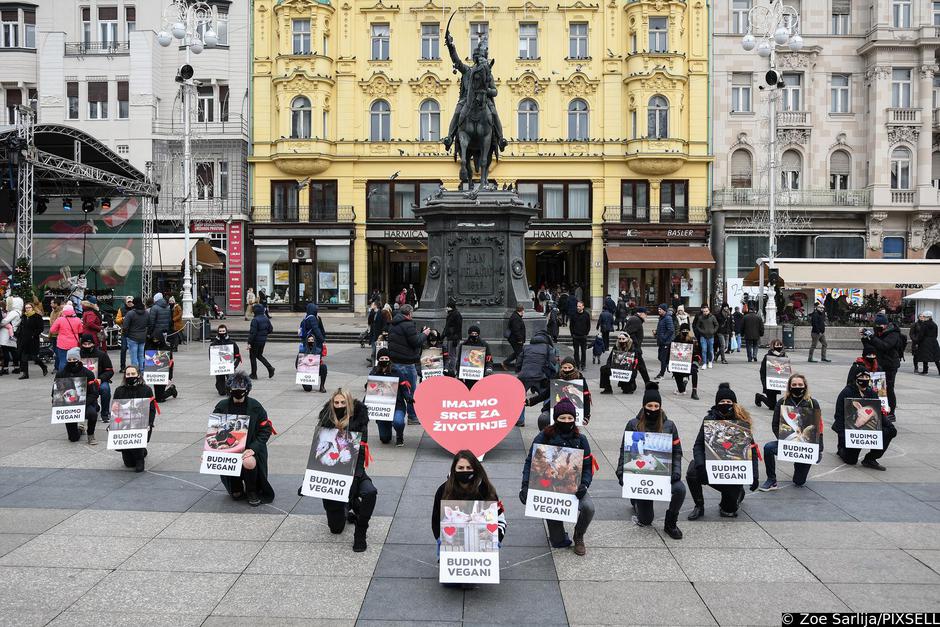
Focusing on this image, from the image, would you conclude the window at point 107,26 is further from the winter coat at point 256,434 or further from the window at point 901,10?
the window at point 901,10

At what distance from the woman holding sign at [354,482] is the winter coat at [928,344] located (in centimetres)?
1777

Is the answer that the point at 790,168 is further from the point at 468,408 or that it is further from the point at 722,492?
the point at 468,408

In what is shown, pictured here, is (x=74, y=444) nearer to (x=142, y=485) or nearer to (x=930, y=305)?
(x=142, y=485)

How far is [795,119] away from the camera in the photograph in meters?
39.9

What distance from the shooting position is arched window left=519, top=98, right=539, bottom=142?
40.6 metres

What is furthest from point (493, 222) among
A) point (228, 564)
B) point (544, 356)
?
point (228, 564)

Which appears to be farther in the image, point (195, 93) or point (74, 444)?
point (195, 93)

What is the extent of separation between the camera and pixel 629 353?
48.9ft

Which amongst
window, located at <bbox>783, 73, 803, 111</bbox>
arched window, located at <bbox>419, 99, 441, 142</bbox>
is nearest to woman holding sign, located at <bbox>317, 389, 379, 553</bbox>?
arched window, located at <bbox>419, 99, 441, 142</bbox>

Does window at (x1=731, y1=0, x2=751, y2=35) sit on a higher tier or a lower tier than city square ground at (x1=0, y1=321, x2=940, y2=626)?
higher

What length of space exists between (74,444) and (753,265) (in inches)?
1417

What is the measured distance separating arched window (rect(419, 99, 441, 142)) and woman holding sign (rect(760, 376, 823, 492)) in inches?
1342

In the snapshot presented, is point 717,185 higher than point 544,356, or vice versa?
point 717,185

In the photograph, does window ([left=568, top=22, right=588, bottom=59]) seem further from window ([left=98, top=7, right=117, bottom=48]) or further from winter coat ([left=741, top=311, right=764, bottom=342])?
window ([left=98, top=7, right=117, bottom=48])
